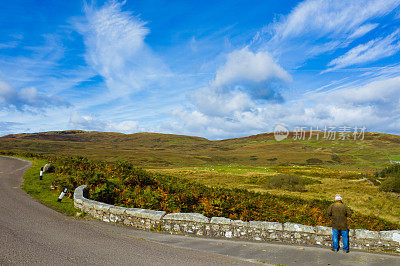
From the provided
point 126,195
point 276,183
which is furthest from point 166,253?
point 276,183

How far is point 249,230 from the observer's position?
27.6ft

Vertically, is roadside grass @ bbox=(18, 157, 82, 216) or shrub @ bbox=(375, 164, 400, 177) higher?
shrub @ bbox=(375, 164, 400, 177)

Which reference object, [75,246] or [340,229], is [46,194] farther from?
[340,229]

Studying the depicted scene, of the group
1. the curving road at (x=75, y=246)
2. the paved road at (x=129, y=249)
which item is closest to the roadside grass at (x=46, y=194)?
the curving road at (x=75, y=246)

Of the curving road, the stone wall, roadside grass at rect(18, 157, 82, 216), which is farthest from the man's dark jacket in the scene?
roadside grass at rect(18, 157, 82, 216)

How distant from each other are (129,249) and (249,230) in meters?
4.25

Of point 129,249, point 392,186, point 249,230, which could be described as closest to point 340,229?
point 249,230

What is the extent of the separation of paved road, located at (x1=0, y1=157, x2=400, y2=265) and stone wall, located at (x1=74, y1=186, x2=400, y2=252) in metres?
0.35

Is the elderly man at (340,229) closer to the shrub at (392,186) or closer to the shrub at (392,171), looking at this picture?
the shrub at (392,186)

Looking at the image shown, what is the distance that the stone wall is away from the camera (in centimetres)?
A: 785

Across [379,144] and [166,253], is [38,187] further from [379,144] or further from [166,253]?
[379,144]

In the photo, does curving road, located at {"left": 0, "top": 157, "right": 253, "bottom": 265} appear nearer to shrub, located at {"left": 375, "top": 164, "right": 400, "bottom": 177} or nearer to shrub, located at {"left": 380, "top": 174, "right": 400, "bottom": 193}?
shrub, located at {"left": 380, "top": 174, "right": 400, "bottom": 193}

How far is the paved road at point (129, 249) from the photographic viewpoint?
21.3ft

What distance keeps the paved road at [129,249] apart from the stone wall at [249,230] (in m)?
0.35
